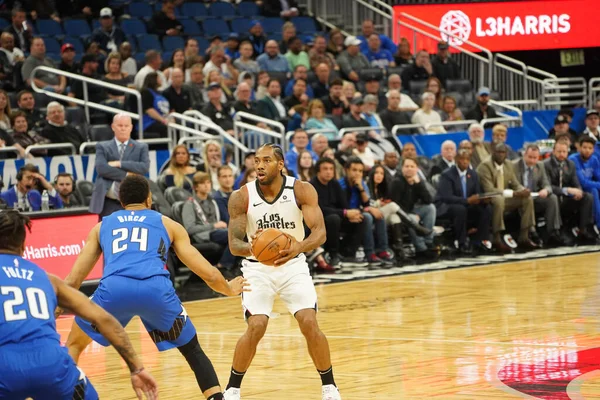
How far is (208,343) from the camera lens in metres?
10.3

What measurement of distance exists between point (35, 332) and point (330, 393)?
2751 millimetres

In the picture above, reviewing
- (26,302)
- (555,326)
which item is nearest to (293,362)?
(555,326)

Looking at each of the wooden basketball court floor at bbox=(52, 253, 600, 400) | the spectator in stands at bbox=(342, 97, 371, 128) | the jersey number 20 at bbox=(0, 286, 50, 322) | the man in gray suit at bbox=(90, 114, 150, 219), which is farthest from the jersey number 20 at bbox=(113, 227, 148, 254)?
the spectator in stands at bbox=(342, 97, 371, 128)

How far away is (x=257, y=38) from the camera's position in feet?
66.5

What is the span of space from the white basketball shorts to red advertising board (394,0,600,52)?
54.0 ft

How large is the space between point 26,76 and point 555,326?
8972 millimetres

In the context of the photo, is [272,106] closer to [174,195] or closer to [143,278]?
[174,195]

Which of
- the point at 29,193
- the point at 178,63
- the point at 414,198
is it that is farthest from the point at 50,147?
the point at 414,198

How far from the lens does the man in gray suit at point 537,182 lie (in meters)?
17.4

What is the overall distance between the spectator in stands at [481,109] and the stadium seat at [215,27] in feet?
14.4

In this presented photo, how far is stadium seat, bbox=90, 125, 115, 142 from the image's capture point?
1584cm

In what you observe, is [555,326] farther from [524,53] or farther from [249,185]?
[524,53]

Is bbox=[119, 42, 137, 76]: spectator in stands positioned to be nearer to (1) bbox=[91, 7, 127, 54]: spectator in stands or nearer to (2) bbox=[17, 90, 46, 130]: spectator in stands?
(1) bbox=[91, 7, 127, 54]: spectator in stands

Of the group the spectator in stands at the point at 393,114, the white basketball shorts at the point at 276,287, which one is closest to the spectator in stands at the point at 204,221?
the spectator in stands at the point at 393,114
